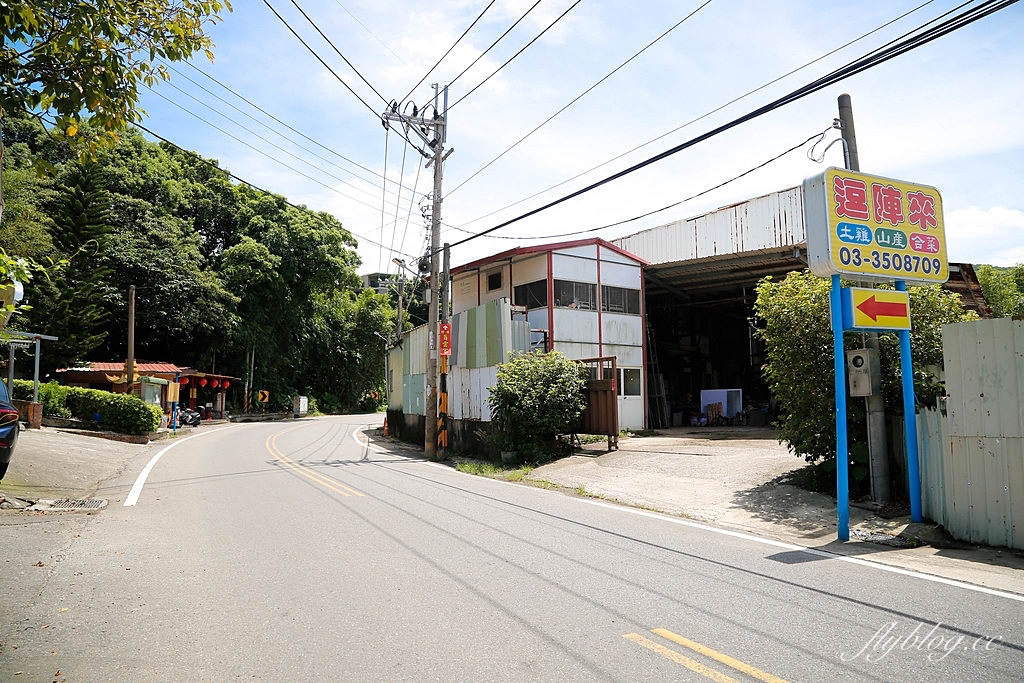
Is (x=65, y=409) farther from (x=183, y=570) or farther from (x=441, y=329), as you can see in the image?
(x=183, y=570)

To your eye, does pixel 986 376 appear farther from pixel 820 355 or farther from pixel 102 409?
pixel 102 409

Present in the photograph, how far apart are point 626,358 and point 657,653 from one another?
72.5ft

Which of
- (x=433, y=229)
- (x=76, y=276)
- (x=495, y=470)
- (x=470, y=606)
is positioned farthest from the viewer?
(x=76, y=276)

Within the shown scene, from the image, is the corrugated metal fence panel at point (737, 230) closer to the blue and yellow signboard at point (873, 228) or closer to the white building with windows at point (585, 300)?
the white building with windows at point (585, 300)

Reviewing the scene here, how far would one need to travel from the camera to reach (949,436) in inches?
322

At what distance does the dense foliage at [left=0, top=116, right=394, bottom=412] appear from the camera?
32.9m

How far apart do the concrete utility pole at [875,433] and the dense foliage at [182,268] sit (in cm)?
2889

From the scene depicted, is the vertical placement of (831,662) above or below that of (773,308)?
below

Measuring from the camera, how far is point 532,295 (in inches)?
988

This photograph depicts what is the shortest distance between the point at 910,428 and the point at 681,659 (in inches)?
248

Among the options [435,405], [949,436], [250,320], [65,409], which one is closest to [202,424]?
[250,320]

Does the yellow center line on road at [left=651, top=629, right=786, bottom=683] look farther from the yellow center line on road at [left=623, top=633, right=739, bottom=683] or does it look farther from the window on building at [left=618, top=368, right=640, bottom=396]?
the window on building at [left=618, top=368, right=640, bottom=396]

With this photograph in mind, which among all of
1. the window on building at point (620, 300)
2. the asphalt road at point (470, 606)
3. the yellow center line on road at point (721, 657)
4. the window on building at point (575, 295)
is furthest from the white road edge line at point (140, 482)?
the window on building at point (620, 300)

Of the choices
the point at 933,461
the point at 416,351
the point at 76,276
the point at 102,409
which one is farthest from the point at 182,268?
the point at 933,461
